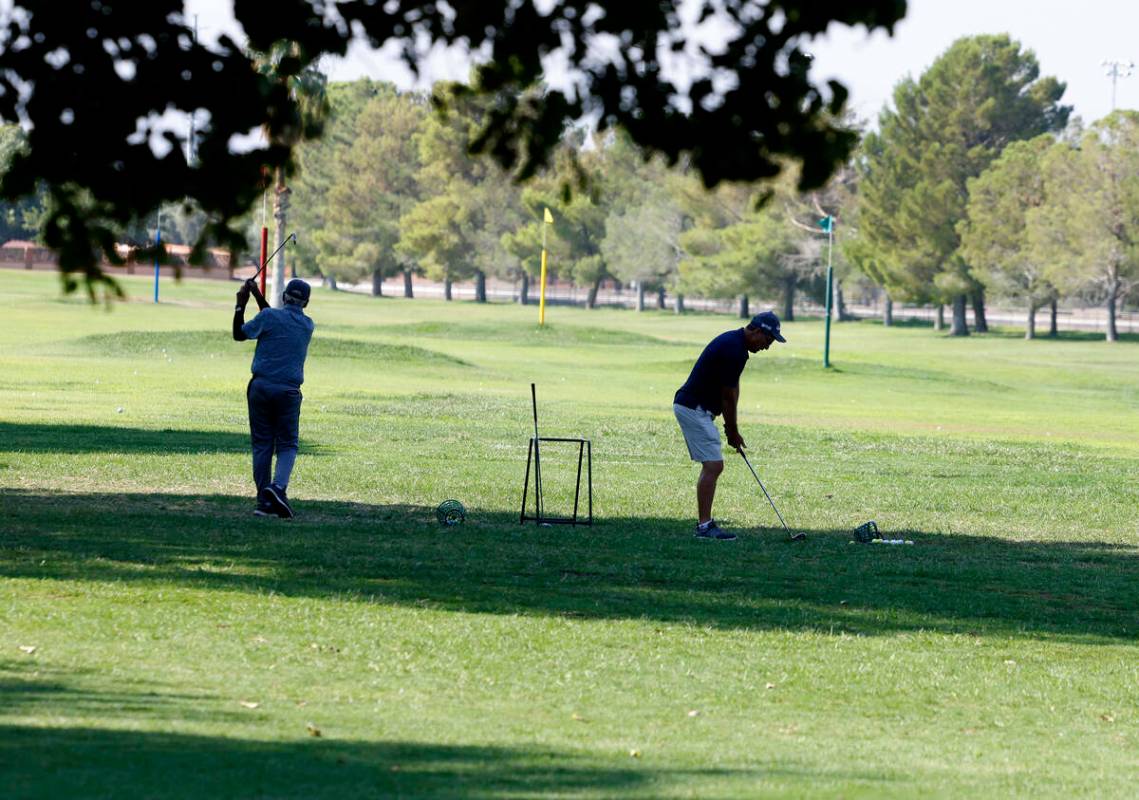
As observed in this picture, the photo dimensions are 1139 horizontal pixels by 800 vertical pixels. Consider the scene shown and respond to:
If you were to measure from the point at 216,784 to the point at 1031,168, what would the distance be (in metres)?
84.8

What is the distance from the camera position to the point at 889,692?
33.3 ft

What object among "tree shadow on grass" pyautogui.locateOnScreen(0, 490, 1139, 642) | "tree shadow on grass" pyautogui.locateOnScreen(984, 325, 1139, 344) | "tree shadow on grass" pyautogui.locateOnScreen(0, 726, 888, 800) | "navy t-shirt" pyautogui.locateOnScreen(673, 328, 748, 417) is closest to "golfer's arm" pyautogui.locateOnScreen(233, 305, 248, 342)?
"tree shadow on grass" pyautogui.locateOnScreen(0, 490, 1139, 642)

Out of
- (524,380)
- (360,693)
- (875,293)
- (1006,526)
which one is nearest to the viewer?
(360,693)

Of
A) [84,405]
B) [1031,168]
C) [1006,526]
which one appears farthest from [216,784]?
[1031,168]

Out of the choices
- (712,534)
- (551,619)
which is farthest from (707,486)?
(551,619)

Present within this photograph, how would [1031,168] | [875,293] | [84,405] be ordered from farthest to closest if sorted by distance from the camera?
[875,293], [1031,168], [84,405]

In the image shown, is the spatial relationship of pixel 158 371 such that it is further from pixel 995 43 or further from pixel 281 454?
pixel 995 43

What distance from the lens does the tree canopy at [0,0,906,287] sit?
690 centimetres

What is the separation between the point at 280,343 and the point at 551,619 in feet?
17.6

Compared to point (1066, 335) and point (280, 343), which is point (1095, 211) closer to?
point (1066, 335)

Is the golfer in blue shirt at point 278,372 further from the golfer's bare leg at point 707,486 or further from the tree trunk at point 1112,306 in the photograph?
the tree trunk at point 1112,306

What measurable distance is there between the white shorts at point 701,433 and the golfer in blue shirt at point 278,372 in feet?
11.2

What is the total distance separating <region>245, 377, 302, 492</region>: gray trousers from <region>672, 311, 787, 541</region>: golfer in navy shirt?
3464 mm

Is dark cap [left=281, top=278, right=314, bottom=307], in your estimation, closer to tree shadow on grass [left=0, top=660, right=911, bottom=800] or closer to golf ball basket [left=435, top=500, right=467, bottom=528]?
golf ball basket [left=435, top=500, right=467, bottom=528]
